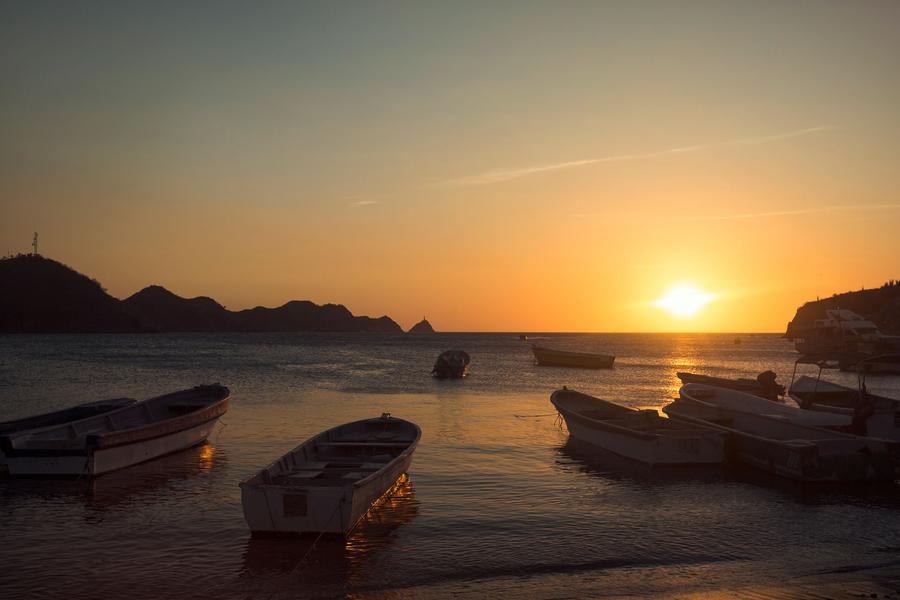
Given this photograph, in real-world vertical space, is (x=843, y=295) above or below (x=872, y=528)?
above

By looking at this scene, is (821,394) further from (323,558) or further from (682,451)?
(323,558)

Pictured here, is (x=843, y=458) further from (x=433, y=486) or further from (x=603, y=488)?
(x=433, y=486)

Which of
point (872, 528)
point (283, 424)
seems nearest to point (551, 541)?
point (872, 528)

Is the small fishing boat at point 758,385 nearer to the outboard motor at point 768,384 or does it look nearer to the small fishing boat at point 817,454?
the outboard motor at point 768,384

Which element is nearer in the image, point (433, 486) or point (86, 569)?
point (86, 569)

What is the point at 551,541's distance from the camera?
12.9 metres

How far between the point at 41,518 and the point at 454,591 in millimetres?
9844

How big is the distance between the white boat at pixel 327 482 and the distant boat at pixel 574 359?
6173 cm

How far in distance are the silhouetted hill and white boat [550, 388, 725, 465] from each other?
99633 mm

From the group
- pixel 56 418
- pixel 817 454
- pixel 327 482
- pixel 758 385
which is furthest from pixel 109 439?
pixel 758 385

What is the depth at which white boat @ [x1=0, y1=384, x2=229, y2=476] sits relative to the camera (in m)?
17.6

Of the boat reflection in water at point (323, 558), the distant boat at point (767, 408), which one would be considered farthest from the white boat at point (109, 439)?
the distant boat at point (767, 408)

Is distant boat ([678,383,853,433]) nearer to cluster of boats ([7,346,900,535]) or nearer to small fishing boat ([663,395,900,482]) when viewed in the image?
cluster of boats ([7,346,900,535])

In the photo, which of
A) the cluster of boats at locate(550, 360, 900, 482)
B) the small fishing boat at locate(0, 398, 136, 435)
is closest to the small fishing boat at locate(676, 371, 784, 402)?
the cluster of boats at locate(550, 360, 900, 482)
